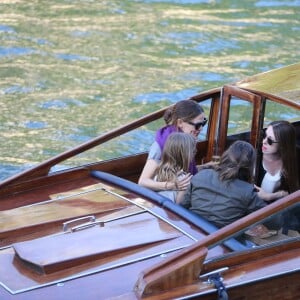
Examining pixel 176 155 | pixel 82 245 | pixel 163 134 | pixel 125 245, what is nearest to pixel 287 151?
pixel 176 155

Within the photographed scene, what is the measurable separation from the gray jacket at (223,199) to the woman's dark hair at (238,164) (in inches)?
1.4

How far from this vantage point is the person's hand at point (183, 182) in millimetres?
5164

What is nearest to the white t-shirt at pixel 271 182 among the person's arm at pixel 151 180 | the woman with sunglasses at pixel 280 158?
the woman with sunglasses at pixel 280 158

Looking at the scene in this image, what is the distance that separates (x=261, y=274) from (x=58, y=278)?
38.2 inches

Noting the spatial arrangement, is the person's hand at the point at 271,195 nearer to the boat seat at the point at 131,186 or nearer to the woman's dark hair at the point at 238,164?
the woman's dark hair at the point at 238,164

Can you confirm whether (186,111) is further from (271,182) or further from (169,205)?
(169,205)

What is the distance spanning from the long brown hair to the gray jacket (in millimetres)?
35

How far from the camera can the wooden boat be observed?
419 centimetres

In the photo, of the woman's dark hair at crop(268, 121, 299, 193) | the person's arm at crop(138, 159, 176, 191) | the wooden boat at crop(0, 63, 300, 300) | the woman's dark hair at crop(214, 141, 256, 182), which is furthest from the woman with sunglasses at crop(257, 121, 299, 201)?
the person's arm at crop(138, 159, 176, 191)

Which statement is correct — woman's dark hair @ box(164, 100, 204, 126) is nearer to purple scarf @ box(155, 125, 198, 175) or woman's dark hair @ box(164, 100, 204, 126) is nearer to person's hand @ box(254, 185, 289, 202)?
purple scarf @ box(155, 125, 198, 175)

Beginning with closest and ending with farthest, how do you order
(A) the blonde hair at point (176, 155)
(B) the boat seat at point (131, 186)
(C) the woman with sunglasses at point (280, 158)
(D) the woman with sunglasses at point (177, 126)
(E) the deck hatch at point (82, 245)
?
1. (E) the deck hatch at point (82, 245)
2. (B) the boat seat at point (131, 186)
3. (A) the blonde hair at point (176, 155)
4. (C) the woman with sunglasses at point (280, 158)
5. (D) the woman with sunglasses at point (177, 126)

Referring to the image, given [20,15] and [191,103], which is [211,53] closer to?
[20,15]

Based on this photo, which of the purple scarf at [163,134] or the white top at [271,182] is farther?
the purple scarf at [163,134]

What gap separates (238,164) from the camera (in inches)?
190
